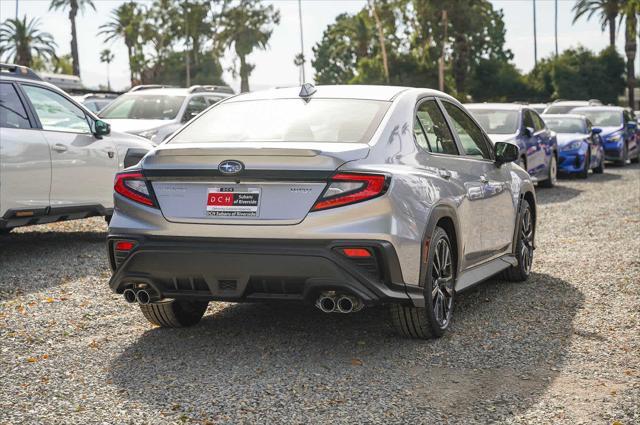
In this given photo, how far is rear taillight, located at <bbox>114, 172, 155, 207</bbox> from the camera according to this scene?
6004 mm

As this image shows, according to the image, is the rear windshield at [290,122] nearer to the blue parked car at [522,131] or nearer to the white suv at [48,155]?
the white suv at [48,155]

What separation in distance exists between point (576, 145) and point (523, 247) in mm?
14186

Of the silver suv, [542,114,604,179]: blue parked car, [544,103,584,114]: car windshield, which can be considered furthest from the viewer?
[544,103,584,114]: car windshield

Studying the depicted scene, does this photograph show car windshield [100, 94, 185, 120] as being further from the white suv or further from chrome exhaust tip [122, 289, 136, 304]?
chrome exhaust tip [122, 289, 136, 304]

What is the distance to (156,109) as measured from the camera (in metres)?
17.5

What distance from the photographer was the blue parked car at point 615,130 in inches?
1070

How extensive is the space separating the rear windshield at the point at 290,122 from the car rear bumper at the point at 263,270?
28.8 inches

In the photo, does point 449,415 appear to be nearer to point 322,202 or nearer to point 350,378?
point 350,378

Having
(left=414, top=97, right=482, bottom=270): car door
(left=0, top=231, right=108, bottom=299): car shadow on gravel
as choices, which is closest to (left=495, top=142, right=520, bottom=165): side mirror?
(left=414, top=97, right=482, bottom=270): car door

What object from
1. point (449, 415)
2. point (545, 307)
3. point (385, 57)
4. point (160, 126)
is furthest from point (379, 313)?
point (385, 57)

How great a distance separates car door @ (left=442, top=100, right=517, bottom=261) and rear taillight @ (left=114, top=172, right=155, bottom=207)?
234 cm

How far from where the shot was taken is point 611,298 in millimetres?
7922

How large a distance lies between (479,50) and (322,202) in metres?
93.3

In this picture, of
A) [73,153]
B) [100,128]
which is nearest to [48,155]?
[73,153]
